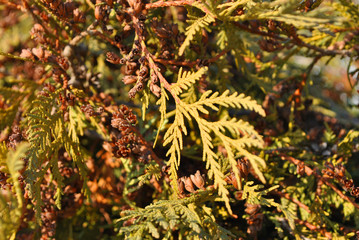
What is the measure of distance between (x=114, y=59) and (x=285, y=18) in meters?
0.70

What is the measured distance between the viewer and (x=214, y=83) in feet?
6.10

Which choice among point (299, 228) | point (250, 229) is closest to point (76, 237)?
→ point (250, 229)

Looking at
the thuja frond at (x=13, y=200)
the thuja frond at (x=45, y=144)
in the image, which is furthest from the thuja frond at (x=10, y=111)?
the thuja frond at (x=13, y=200)

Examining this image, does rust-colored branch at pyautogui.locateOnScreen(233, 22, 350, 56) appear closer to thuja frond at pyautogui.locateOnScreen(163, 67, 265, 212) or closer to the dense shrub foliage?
the dense shrub foliage

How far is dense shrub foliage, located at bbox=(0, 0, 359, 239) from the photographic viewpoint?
1169 millimetres

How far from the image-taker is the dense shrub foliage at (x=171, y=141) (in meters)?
1.17

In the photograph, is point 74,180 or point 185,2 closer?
point 185,2

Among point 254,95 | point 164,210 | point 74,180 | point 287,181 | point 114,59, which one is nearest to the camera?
point 164,210

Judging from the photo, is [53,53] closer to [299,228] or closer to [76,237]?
[76,237]

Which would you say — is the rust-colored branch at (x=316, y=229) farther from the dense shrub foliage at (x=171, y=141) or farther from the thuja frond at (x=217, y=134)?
the thuja frond at (x=217, y=134)

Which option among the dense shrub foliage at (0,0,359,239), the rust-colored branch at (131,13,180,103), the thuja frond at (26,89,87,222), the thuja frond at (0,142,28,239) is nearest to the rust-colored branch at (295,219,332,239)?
the dense shrub foliage at (0,0,359,239)

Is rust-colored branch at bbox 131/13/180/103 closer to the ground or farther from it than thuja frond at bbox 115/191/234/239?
farther from it

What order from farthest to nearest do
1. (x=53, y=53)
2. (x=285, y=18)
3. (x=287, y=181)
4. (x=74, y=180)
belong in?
(x=287, y=181) < (x=74, y=180) < (x=53, y=53) < (x=285, y=18)

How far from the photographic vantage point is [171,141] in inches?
58.9
